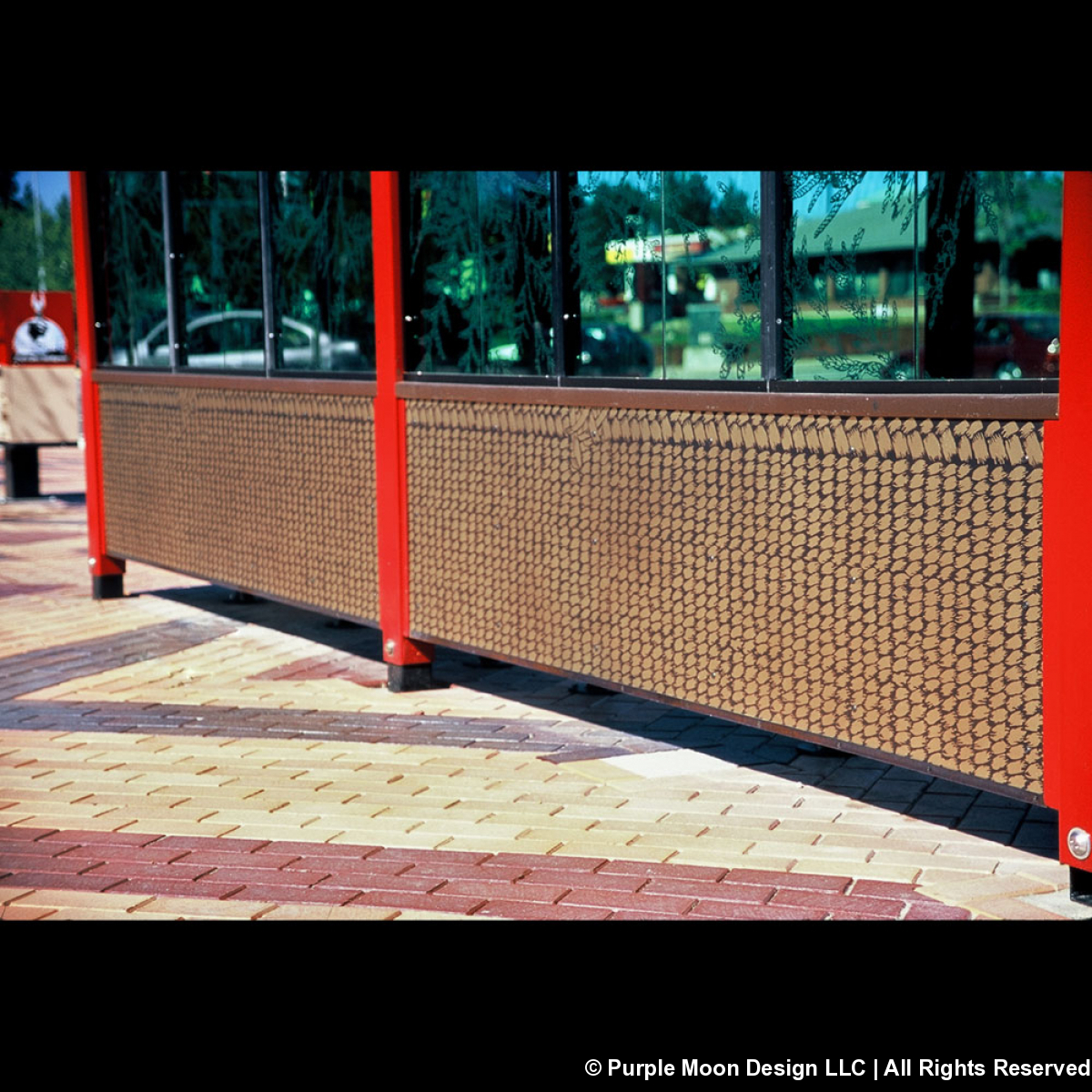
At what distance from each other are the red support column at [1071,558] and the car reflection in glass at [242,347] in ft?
12.3

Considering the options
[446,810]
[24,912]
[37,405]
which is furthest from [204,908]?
[37,405]

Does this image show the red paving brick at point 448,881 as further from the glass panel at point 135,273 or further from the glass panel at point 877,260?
the glass panel at point 135,273

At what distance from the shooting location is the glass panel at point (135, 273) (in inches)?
313

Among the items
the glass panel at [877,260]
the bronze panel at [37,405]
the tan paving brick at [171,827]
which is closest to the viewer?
the glass panel at [877,260]

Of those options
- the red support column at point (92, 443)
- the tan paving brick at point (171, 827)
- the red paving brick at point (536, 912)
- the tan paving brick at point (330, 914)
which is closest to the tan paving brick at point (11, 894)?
the tan paving brick at point (171, 827)

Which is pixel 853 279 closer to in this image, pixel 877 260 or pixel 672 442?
pixel 877 260

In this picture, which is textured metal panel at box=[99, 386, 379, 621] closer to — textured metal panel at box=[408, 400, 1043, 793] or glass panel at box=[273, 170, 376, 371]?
glass panel at box=[273, 170, 376, 371]

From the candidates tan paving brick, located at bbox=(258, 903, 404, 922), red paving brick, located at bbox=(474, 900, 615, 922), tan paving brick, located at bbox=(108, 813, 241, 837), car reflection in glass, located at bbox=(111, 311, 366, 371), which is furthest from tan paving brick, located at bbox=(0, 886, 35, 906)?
car reflection in glass, located at bbox=(111, 311, 366, 371)

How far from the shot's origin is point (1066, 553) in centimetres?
339

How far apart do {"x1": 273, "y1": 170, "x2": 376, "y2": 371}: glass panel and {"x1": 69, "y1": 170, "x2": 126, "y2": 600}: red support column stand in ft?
7.00
